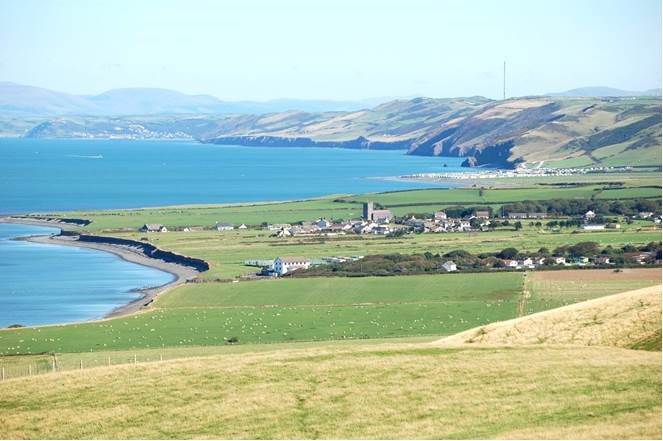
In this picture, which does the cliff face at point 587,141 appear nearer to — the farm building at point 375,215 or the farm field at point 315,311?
the farm building at point 375,215

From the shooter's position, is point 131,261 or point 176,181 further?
point 176,181

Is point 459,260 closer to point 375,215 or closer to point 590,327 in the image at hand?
point 375,215

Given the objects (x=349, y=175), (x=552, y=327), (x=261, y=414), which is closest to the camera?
(x=261, y=414)

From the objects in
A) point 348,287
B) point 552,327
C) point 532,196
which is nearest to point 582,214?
point 532,196

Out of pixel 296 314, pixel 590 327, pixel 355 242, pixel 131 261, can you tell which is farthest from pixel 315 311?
pixel 355 242

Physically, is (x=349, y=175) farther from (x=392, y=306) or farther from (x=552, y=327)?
(x=552, y=327)

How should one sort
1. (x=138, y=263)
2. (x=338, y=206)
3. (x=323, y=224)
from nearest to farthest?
(x=138, y=263), (x=323, y=224), (x=338, y=206)
